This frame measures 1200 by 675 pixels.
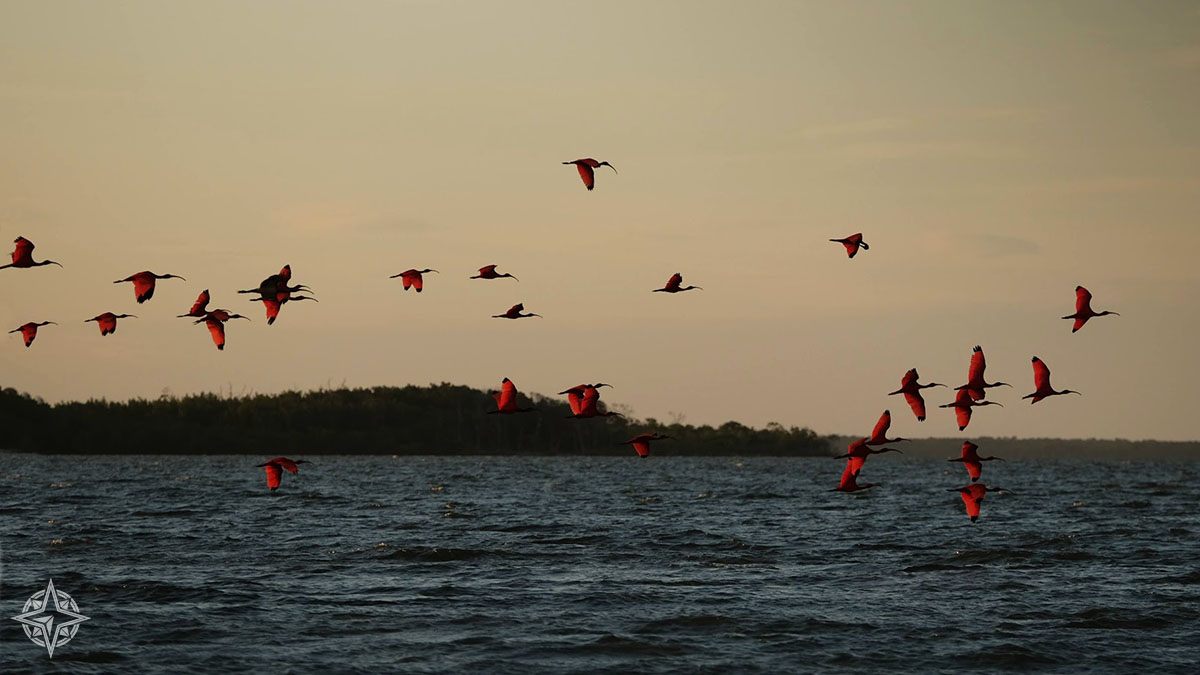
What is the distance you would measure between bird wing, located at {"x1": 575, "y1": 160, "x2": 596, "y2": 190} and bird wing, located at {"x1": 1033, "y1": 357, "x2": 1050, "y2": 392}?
8.20 metres

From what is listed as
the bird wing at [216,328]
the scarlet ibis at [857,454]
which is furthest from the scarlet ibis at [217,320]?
Answer: the scarlet ibis at [857,454]

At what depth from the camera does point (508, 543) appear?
46.0m

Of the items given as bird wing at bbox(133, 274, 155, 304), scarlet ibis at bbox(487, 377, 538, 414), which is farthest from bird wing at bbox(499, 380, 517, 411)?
bird wing at bbox(133, 274, 155, 304)

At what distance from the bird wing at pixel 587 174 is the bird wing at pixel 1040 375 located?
8205mm

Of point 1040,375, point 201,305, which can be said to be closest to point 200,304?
point 201,305

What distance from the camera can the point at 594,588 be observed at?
112 feet

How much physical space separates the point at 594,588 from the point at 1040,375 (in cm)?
1460

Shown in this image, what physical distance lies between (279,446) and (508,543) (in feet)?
416

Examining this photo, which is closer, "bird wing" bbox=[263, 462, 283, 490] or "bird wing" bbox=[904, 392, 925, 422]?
"bird wing" bbox=[904, 392, 925, 422]

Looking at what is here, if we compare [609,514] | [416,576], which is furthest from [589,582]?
[609,514]

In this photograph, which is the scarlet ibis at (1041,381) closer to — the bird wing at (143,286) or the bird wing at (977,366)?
the bird wing at (977,366)

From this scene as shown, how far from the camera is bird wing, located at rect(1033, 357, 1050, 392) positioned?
75.7ft

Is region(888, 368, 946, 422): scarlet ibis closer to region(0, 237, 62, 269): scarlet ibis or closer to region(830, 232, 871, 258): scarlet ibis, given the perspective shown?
region(830, 232, 871, 258): scarlet ibis

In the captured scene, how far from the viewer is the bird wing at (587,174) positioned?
24.4 metres
